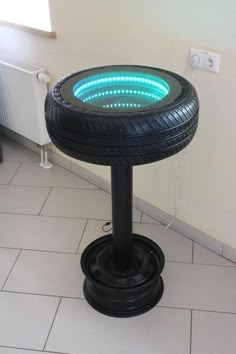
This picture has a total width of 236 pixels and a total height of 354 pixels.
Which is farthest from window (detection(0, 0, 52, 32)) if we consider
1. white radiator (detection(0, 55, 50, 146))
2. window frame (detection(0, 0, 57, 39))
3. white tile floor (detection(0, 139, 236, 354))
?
white tile floor (detection(0, 139, 236, 354))

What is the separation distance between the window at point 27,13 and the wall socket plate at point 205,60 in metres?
0.98

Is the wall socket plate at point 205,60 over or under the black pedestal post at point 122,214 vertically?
over

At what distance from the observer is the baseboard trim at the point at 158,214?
214 centimetres

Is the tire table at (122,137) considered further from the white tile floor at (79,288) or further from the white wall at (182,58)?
the white wall at (182,58)

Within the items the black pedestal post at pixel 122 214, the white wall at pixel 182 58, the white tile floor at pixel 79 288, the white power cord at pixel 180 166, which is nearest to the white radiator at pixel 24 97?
the white wall at pixel 182 58

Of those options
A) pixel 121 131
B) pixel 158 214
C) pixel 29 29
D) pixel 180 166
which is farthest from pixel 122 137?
pixel 29 29

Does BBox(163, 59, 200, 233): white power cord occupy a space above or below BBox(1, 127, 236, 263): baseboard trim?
above

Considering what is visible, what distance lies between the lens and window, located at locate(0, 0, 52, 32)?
2.51 meters

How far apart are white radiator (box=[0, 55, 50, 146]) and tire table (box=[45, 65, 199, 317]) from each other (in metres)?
0.94

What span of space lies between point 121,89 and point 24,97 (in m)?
1.16

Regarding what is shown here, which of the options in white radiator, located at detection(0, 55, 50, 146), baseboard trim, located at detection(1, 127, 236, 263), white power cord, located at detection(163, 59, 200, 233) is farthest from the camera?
white radiator, located at detection(0, 55, 50, 146)

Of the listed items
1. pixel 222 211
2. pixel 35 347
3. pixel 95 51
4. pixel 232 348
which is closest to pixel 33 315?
pixel 35 347

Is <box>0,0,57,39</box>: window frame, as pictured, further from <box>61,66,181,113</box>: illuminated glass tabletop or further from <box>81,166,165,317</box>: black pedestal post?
<box>81,166,165,317</box>: black pedestal post

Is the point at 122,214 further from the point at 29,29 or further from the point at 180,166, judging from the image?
the point at 29,29
